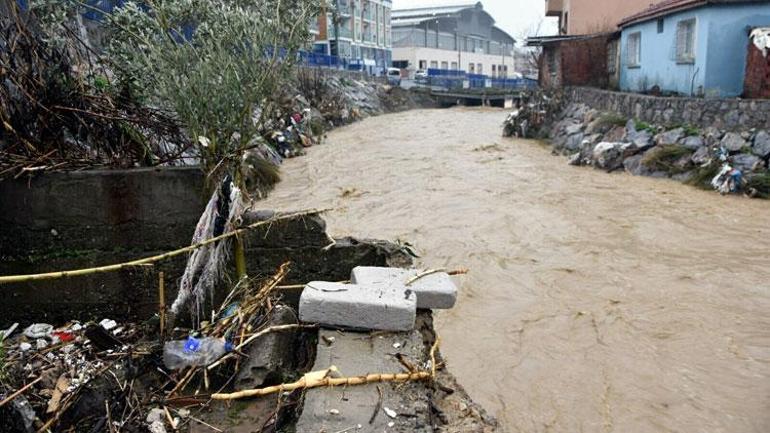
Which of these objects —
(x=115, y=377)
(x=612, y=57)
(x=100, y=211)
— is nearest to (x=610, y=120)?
(x=612, y=57)

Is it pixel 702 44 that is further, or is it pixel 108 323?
pixel 702 44

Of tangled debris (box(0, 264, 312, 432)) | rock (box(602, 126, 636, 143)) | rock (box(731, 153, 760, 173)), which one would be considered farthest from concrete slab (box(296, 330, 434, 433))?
rock (box(602, 126, 636, 143))

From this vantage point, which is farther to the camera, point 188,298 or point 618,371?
point 618,371

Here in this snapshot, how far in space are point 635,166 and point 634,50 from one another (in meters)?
6.31

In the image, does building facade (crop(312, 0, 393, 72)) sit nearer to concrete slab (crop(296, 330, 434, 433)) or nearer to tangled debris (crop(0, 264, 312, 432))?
tangled debris (crop(0, 264, 312, 432))

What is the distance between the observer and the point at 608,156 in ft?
49.4

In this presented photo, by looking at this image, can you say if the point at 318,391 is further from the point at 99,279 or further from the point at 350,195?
the point at 350,195

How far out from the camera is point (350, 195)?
42.5 feet

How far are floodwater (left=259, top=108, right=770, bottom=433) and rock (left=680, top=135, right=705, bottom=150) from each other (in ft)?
4.07

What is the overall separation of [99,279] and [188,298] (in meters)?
0.68

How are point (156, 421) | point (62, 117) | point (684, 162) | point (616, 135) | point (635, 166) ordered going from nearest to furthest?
point (156, 421)
point (62, 117)
point (684, 162)
point (635, 166)
point (616, 135)

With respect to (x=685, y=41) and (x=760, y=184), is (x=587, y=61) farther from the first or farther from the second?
(x=760, y=184)

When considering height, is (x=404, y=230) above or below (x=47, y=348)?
below

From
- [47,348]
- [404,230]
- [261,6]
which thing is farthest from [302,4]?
[404,230]
